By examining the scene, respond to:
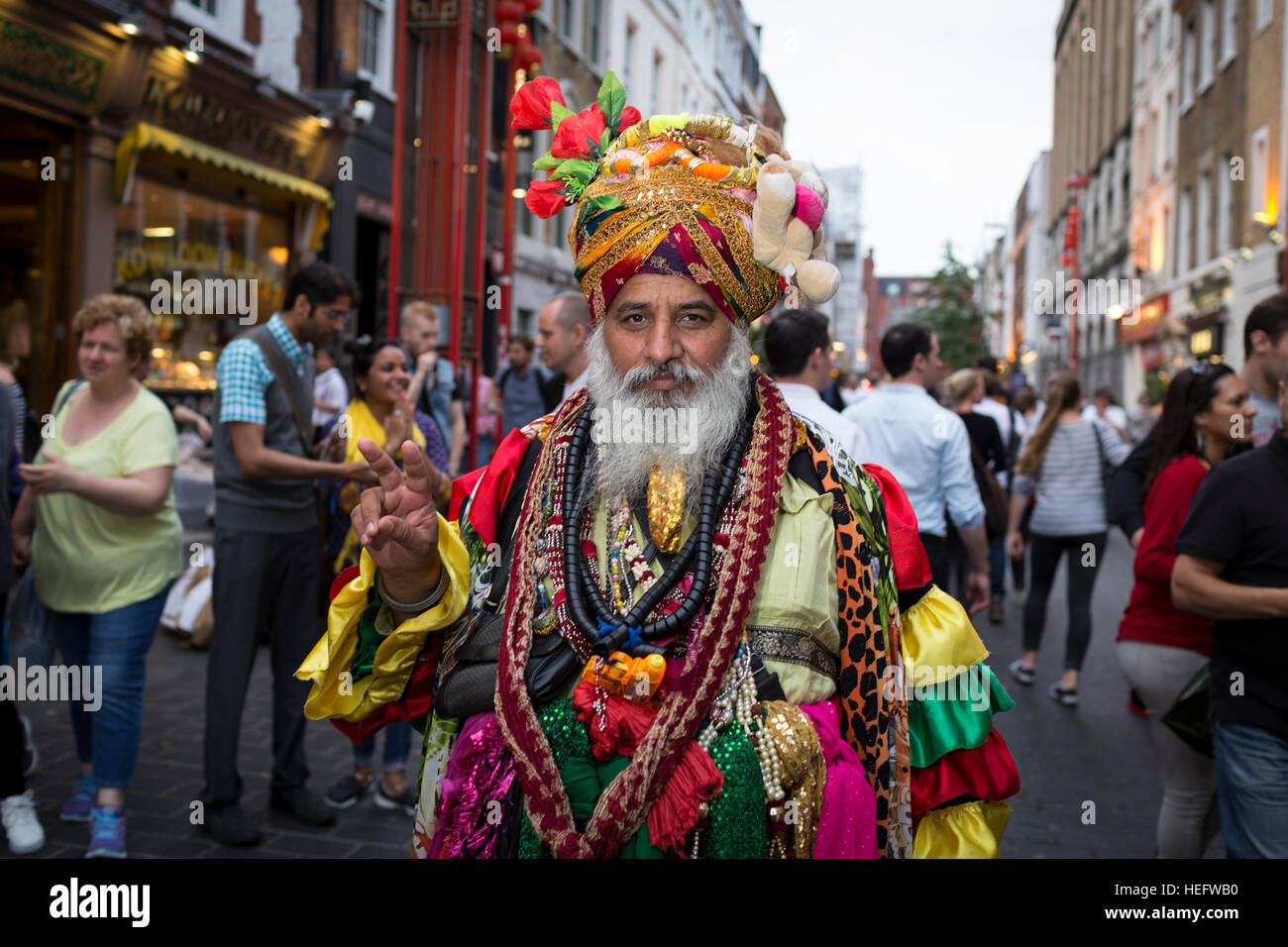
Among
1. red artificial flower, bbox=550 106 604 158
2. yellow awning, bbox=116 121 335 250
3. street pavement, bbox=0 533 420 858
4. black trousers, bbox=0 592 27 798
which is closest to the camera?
red artificial flower, bbox=550 106 604 158

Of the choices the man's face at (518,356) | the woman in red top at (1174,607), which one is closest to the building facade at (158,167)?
the man's face at (518,356)

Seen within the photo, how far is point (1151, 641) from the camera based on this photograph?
4020mm

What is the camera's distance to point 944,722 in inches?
82.9

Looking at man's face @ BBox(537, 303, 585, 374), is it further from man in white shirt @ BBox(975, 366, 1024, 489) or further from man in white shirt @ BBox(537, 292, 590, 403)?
man in white shirt @ BBox(975, 366, 1024, 489)

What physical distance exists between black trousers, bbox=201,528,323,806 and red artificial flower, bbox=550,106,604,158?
2786 millimetres

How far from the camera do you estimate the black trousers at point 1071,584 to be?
7.06m

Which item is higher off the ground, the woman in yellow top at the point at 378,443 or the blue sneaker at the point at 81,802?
the woman in yellow top at the point at 378,443

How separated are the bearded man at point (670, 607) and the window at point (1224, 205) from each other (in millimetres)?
22006

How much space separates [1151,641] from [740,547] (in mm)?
2696

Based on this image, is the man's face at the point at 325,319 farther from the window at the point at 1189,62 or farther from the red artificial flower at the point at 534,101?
the window at the point at 1189,62

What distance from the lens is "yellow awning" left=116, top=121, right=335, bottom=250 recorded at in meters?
10.1

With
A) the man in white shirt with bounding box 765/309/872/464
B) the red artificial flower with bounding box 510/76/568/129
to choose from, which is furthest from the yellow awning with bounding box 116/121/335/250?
the red artificial flower with bounding box 510/76/568/129

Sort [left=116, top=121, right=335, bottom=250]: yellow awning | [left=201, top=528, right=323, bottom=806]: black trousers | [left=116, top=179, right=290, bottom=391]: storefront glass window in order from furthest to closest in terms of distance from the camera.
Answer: [left=116, top=179, right=290, bottom=391]: storefront glass window, [left=116, top=121, right=335, bottom=250]: yellow awning, [left=201, top=528, right=323, bottom=806]: black trousers

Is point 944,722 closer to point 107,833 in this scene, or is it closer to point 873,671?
point 873,671
